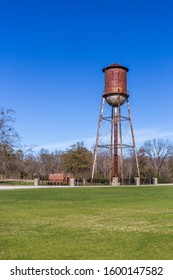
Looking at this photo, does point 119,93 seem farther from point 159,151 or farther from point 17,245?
point 159,151

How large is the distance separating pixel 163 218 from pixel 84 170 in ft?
209

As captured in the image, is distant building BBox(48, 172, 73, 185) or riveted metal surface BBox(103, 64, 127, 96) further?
distant building BBox(48, 172, 73, 185)

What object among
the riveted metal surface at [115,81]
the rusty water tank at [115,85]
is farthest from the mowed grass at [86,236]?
the riveted metal surface at [115,81]

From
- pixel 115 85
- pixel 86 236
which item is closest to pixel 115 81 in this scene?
pixel 115 85

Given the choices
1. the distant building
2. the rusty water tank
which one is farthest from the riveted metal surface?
the distant building

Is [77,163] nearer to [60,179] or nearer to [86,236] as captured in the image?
[60,179]

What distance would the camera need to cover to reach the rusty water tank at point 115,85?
4516 centimetres

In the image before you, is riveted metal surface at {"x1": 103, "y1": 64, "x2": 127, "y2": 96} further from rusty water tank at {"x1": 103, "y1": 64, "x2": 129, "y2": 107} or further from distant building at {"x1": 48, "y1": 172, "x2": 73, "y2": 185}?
distant building at {"x1": 48, "y1": 172, "x2": 73, "y2": 185}

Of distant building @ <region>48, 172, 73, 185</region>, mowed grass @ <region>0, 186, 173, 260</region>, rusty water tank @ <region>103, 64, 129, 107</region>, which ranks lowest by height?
mowed grass @ <region>0, 186, 173, 260</region>

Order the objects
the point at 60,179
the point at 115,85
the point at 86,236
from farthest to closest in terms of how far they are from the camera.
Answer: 1. the point at 60,179
2. the point at 115,85
3. the point at 86,236

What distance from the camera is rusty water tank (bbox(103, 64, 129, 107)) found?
148 feet

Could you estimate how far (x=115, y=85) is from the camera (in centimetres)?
4531

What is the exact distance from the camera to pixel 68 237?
870cm
